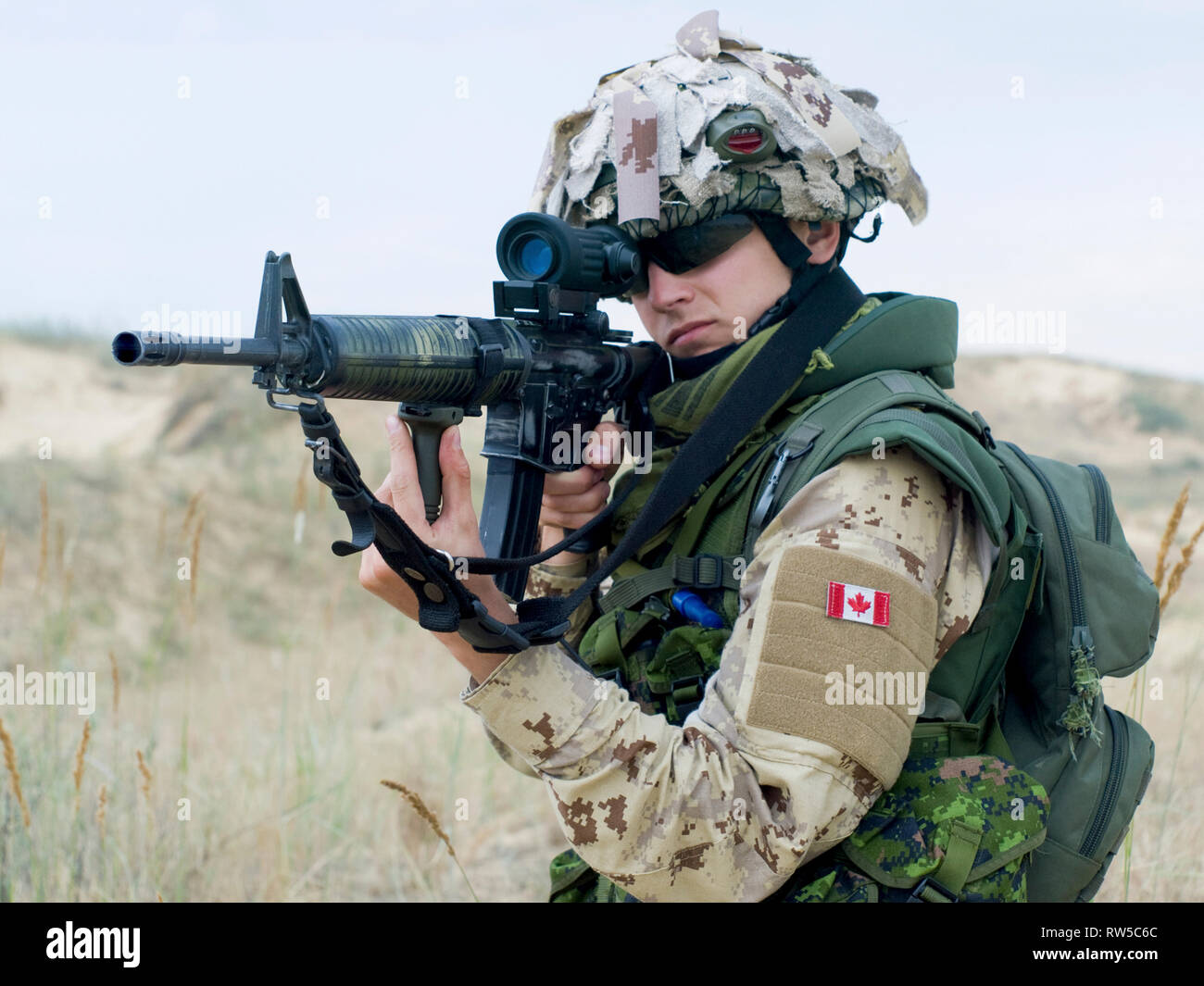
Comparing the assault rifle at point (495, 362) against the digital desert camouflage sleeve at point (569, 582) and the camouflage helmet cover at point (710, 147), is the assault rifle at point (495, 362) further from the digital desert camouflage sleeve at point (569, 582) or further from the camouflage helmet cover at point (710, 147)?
the digital desert camouflage sleeve at point (569, 582)

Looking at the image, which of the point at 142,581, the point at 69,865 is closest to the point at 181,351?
the point at 69,865

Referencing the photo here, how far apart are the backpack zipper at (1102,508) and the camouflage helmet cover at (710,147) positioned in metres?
0.83

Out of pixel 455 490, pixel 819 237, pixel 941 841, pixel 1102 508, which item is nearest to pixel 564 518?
pixel 455 490

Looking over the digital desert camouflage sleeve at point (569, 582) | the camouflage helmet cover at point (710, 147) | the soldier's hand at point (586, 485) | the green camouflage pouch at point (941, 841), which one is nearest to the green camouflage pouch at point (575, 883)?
the digital desert camouflage sleeve at point (569, 582)

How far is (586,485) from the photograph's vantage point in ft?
9.21

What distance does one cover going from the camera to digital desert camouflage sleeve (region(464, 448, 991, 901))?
6.86 feet

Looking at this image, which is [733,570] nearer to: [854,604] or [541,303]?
[854,604]

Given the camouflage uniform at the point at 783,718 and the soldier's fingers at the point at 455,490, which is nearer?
the camouflage uniform at the point at 783,718

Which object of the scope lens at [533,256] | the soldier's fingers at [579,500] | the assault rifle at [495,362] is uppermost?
the scope lens at [533,256]

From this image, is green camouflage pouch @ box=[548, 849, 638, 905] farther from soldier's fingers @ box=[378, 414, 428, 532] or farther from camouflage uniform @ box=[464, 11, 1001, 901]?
soldier's fingers @ box=[378, 414, 428, 532]

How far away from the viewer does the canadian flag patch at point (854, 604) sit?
212cm

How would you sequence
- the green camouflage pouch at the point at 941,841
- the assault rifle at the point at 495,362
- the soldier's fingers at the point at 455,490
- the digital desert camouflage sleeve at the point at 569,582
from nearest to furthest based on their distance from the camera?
the assault rifle at the point at 495,362 → the soldier's fingers at the point at 455,490 → the green camouflage pouch at the point at 941,841 → the digital desert camouflage sleeve at the point at 569,582

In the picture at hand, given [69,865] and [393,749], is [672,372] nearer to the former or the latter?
[69,865]

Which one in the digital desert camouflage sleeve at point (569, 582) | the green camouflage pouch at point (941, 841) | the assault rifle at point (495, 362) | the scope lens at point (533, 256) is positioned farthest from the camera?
the digital desert camouflage sleeve at point (569, 582)
